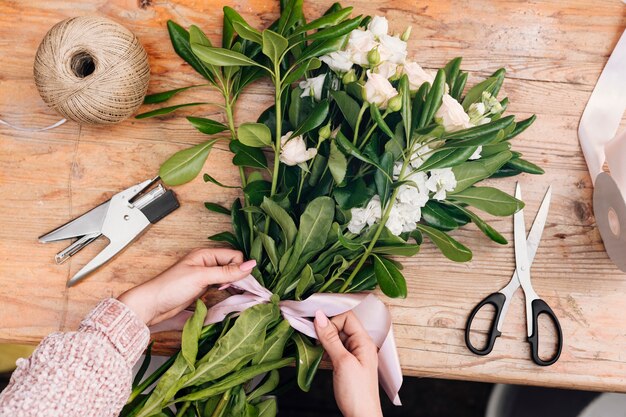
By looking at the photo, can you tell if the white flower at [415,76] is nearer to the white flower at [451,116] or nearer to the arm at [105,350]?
the white flower at [451,116]

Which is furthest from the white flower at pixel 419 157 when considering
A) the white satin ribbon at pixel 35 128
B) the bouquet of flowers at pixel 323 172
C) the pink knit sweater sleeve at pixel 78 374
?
the white satin ribbon at pixel 35 128

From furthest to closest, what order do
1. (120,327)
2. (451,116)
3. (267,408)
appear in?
(267,408), (120,327), (451,116)

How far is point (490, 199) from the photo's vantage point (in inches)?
29.2

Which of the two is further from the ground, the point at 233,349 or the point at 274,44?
the point at 274,44

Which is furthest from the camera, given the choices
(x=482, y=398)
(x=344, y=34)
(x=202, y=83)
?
(x=482, y=398)

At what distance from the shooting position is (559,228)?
2.85ft

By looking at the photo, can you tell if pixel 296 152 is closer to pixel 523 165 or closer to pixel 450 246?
pixel 450 246

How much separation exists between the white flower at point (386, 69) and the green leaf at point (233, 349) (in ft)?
1.13

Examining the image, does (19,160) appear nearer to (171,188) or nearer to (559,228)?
(171,188)

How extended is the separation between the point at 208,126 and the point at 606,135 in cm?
60

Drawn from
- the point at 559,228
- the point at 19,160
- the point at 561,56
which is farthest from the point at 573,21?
the point at 19,160

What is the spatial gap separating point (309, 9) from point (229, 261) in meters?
0.41

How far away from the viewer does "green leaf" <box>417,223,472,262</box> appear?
28.3 inches

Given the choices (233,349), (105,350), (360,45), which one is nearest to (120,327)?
(105,350)
